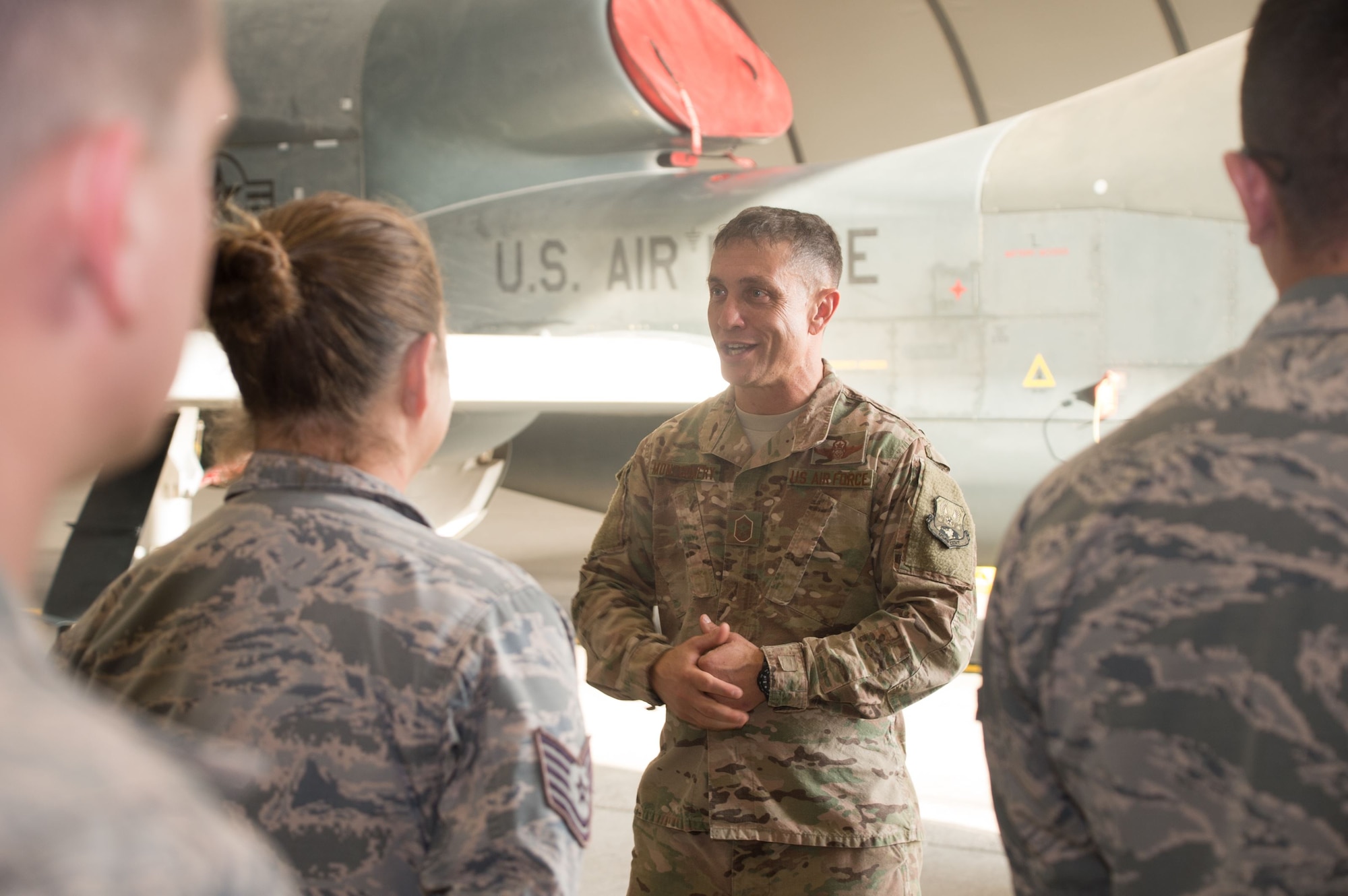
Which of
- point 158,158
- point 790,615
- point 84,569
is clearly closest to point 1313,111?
point 158,158

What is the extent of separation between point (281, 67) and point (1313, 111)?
6.14 m

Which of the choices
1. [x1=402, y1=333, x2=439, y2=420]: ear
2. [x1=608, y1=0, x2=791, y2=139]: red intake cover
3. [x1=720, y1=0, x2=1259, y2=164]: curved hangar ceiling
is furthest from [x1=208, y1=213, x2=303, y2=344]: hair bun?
[x1=720, y1=0, x2=1259, y2=164]: curved hangar ceiling

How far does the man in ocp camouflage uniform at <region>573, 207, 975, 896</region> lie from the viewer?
1.87 meters

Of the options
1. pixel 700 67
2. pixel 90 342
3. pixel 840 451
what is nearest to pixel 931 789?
pixel 840 451

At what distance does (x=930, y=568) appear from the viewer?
1.91 metres

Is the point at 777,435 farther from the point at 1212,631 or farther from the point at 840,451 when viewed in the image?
the point at 1212,631

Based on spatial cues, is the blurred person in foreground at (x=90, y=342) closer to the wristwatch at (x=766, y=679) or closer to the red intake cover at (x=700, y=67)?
the wristwatch at (x=766, y=679)

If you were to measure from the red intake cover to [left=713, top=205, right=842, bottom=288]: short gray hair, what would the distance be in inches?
152

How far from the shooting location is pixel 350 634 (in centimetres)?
105

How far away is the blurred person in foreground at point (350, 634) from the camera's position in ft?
3.39

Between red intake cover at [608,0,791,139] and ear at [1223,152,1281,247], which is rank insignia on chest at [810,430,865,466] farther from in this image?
red intake cover at [608,0,791,139]

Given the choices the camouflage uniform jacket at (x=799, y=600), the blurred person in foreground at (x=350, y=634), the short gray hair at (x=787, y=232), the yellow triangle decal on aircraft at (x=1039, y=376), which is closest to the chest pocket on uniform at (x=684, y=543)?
the camouflage uniform jacket at (x=799, y=600)

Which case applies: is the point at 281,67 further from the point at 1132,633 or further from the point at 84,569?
the point at 1132,633

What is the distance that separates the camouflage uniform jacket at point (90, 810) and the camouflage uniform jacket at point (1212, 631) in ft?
2.47
